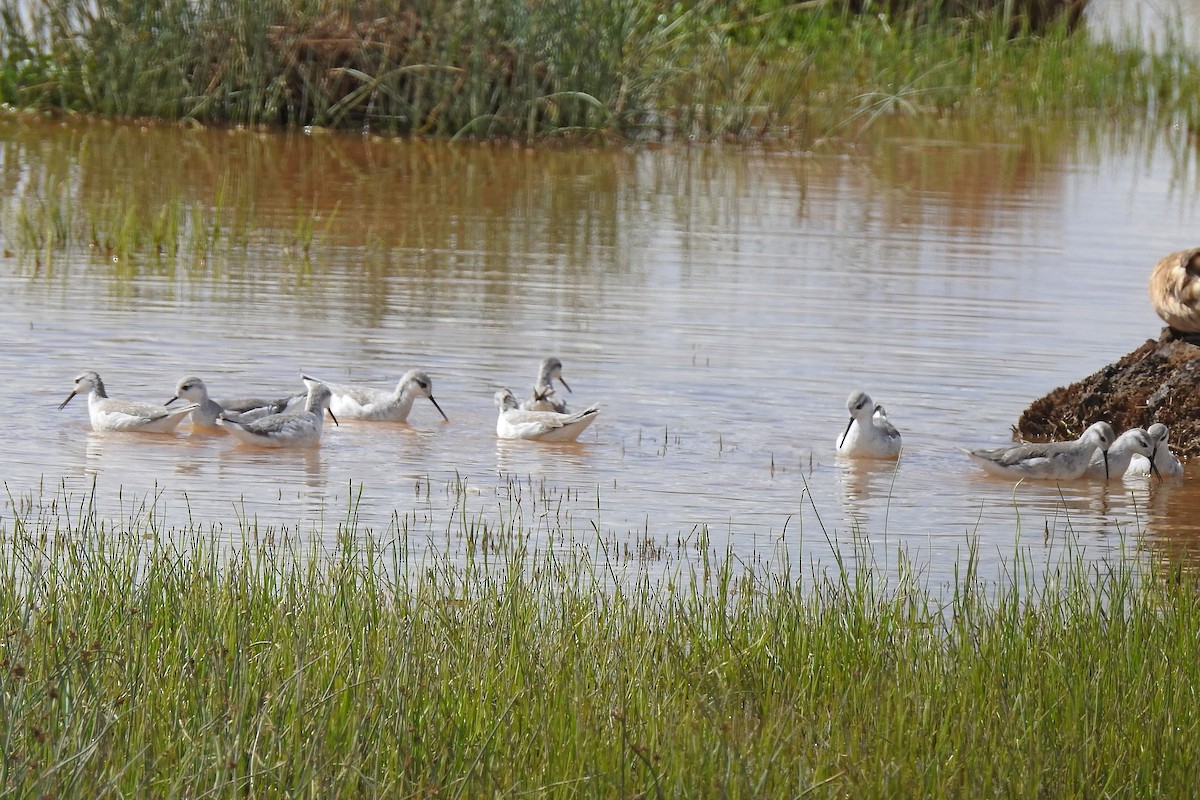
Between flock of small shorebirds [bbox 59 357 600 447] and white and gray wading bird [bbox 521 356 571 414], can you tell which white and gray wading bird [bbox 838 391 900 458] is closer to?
flock of small shorebirds [bbox 59 357 600 447]

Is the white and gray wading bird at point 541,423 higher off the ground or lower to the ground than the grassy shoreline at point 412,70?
lower

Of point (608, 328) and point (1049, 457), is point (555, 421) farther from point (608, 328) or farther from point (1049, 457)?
point (608, 328)

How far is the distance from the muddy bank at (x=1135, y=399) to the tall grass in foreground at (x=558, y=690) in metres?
4.03

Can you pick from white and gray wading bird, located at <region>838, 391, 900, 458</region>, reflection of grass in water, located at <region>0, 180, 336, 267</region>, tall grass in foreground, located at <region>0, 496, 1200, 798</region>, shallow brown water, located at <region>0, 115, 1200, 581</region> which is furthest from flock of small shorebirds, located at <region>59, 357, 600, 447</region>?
reflection of grass in water, located at <region>0, 180, 336, 267</region>

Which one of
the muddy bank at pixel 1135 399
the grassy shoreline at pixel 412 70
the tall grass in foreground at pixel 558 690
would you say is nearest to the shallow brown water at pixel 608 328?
the muddy bank at pixel 1135 399

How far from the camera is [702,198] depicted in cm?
1978

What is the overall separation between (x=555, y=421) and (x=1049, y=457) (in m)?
2.42

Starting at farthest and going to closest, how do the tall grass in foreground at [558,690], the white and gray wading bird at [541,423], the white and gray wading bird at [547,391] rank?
the white and gray wading bird at [547,391] < the white and gray wading bird at [541,423] < the tall grass in foreground at [558,690]

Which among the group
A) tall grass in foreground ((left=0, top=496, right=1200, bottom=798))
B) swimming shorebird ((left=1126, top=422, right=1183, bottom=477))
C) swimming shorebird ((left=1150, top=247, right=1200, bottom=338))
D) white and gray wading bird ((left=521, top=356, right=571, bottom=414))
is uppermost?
swimming shorebird ((left=1150, top=247, right=1200, bottom=338))

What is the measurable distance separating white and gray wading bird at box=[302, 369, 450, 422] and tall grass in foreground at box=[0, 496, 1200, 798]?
3.57m

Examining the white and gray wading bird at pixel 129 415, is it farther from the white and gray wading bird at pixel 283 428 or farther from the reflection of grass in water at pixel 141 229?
the reflection of grass in water at pixel 141 229

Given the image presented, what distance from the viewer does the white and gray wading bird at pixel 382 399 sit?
10.3 meters

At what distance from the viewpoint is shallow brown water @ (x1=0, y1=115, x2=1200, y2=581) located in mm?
8609

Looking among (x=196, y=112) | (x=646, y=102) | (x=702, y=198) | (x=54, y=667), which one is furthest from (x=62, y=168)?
(x=54, y=667)
